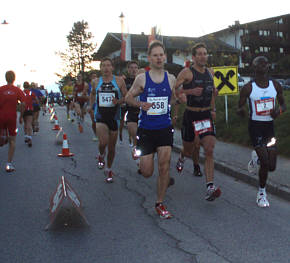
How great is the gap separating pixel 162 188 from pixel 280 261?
1.82 m

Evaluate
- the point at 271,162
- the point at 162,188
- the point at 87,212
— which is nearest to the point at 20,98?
the point at 87,212

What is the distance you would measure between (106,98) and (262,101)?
9.13 ft

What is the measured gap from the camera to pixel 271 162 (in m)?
5.66

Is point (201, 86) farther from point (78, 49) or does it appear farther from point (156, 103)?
point (78, 49)

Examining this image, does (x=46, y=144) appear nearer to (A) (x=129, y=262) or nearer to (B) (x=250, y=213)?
(B) (x=250, y=213)

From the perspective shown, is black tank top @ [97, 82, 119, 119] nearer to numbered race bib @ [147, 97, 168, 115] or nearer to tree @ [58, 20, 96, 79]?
numbered race bib @ [147, 97, 168, 115]

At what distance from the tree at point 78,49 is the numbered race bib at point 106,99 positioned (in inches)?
2925

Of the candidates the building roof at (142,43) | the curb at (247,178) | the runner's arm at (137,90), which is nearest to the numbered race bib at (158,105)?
the runner's arm at (137,90)

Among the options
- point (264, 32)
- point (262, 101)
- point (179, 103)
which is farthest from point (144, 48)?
point (262, 101)

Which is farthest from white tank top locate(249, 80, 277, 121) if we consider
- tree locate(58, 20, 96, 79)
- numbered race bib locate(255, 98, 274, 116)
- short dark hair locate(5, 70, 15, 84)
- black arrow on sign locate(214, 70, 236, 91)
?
tree locate(58, 20, 96, 79)

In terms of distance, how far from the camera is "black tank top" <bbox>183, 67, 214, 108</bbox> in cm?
598

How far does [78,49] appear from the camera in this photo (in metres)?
80.8

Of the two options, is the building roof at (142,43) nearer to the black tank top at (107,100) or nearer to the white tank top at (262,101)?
the black tank top at (107,100)

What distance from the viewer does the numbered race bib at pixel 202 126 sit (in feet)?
19.8
